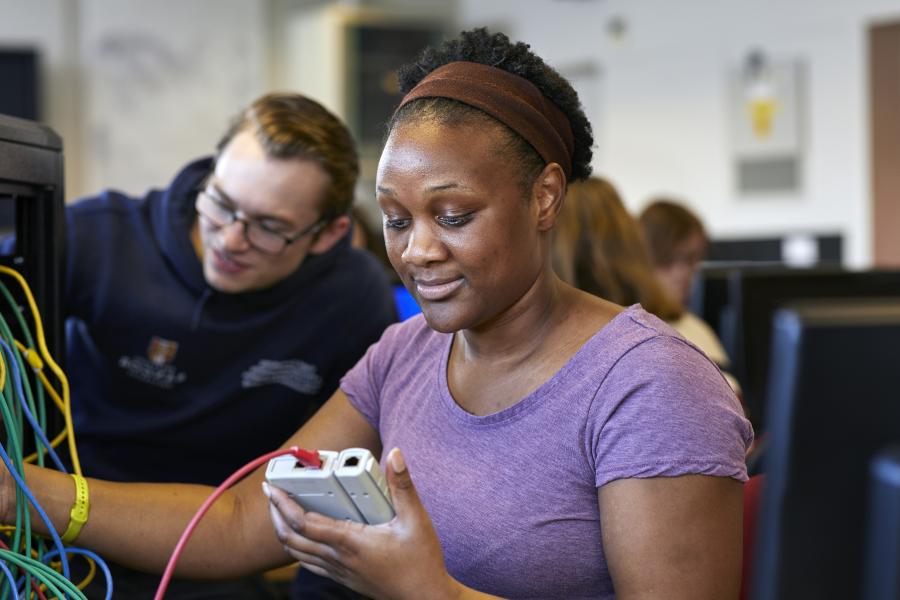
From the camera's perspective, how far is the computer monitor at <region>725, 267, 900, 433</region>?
2.07 meters

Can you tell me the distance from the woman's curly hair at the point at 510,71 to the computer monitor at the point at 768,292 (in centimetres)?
99

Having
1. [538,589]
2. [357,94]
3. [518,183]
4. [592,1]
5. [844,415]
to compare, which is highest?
[592,1]

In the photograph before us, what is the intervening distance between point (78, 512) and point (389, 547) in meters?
0.39

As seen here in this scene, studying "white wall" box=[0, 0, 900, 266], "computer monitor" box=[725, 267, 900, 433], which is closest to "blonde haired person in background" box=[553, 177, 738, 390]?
"computer monitor" box=[725, 267, 900, 433]

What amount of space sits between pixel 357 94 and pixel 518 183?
5.82m

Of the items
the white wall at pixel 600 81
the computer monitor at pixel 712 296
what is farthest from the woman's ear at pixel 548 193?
the white wall at pixel 600 81

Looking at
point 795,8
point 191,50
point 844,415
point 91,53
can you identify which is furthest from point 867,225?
point 844,415

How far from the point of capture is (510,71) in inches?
43.4

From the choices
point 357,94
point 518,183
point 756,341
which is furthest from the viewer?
point 357,94

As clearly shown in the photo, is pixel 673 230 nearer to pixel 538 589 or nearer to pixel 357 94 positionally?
pixel 538 589

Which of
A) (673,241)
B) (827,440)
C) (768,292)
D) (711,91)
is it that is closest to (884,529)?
(827,440)

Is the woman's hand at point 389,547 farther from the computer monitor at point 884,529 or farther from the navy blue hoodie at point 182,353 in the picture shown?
the navy blue hoodie at point 182,353

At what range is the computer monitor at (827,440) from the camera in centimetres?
45

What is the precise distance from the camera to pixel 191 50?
620 centimetres
